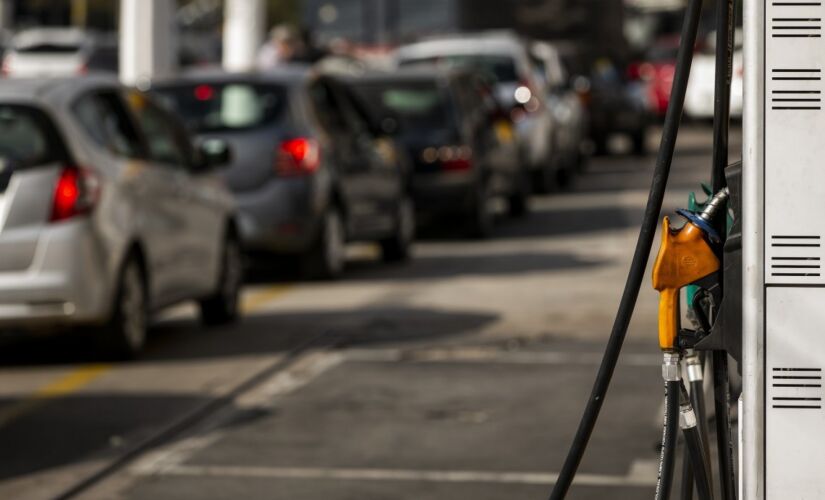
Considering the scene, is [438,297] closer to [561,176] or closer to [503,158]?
[503,158]

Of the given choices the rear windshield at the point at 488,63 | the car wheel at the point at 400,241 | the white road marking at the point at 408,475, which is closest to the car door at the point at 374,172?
the car wheel at the point at 400,241

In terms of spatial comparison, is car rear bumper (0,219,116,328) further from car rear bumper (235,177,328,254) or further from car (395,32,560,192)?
car (395,32,560,192)

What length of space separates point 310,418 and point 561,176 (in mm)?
18452

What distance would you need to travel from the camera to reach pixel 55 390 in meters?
9.86

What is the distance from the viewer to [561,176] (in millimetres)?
27250

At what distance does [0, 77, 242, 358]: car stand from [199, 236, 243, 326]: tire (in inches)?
14.6

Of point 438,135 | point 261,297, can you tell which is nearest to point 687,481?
point 261,297

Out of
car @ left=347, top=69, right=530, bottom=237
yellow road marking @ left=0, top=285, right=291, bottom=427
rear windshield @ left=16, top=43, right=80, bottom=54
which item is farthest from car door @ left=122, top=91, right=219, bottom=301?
rear windshield @ left=16, top=43, right=80, bottom=54

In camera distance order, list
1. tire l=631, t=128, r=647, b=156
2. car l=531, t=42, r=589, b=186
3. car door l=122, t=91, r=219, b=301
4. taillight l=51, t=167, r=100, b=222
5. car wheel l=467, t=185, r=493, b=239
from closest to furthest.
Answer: taillight l=51, t=167, r=100, b=222
car door l=122, t=91, r=219, b=301
car wheel l=467, t=185, r=493, b=239
car l=531, t=42, r=589, b=186
tire l=631, t=128, r=647, b=156

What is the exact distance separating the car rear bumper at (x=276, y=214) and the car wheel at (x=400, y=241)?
208 centimetres

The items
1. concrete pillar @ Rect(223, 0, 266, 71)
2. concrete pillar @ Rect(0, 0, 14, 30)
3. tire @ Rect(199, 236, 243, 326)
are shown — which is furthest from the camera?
concrete pillar @ Rect(0, 0, 14, 30)

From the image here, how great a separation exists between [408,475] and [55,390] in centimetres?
276

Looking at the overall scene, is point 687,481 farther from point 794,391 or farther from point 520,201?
point 520,201

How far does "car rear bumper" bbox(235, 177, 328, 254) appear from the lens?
47.8 feet
